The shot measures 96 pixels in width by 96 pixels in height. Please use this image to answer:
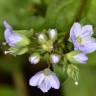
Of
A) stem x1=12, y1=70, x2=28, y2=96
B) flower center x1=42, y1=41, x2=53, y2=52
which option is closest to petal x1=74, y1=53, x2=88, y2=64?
flower center x1=42, y1=41, x2=53, y2=52

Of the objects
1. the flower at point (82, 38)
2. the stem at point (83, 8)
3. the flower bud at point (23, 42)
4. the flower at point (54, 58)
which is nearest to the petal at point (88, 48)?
the flower at point (82, 38)

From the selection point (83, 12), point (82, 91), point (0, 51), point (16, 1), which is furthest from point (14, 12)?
point (82, 91)

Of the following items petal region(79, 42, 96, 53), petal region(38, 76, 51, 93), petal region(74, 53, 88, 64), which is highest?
petal region(79, 42, 96, 53)

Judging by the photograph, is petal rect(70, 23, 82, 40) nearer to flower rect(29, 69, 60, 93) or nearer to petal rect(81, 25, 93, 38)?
petal rect(81, 25, 93, 38)

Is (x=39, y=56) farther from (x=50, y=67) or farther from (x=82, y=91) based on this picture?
(x=82, y=91)

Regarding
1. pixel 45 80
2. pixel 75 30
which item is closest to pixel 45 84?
pixel 45 80

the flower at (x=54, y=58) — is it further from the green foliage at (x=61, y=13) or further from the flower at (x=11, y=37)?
the green foliage at (x=61, y=13)

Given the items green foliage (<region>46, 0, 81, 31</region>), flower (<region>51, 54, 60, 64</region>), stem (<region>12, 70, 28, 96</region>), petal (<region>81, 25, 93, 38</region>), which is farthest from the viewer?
stem (<region>12, 70, 28, 96</region>)
